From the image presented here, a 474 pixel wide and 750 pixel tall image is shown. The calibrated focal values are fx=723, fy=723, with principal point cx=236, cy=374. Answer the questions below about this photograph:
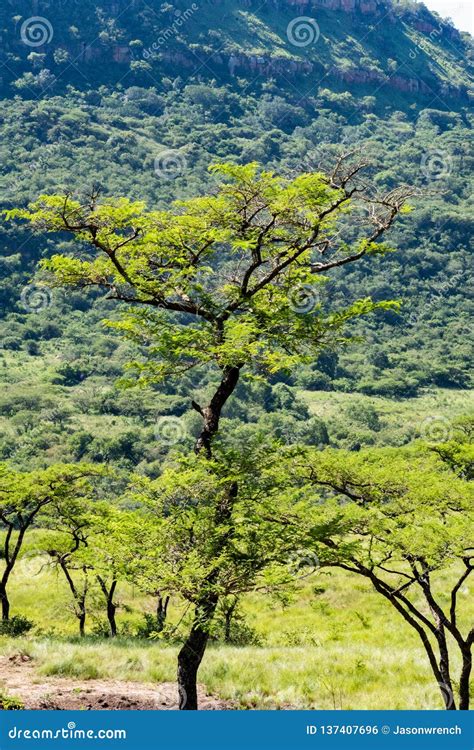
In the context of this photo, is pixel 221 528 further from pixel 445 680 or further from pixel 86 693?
pixel 445 680

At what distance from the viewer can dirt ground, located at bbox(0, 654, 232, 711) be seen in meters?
11.8

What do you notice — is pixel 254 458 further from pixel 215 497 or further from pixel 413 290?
pixel 413 290

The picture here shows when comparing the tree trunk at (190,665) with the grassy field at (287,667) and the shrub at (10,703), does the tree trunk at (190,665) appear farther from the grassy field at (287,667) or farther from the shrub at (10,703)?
the shrub at (10,703)

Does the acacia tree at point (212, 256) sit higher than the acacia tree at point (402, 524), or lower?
higher

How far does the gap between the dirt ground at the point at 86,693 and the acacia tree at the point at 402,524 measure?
357 centimetres

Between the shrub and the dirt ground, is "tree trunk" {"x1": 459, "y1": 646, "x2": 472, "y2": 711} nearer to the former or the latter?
the dirt ground

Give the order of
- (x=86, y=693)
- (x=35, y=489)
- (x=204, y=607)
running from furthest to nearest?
(x=35, y=489) < (x=86, y=693) < (x=204, y=607)

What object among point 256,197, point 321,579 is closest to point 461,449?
point 256,197

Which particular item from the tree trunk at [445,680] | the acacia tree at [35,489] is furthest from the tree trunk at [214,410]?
the acacia tree at [35,489]

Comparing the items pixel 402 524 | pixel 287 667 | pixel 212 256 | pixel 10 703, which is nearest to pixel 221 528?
pixel 402 524

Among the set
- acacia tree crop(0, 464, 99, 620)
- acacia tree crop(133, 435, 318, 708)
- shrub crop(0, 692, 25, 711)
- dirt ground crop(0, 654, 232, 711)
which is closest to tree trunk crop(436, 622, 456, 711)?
acacia tree crop(133, 435, 318, 708)

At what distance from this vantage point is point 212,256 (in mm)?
12609

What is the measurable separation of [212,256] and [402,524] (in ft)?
18.2

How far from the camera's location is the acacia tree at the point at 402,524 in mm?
11008
